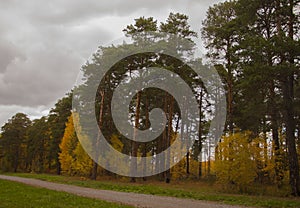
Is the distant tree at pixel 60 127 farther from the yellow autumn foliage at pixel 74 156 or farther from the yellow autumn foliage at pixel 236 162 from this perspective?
the yellow autumn foliage at pixel 236 162

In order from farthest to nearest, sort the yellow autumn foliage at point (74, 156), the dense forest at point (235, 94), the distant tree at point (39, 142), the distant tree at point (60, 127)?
1. the distant tree at point (39, 142)
2. the distant tree at point (60, 127)
3. the yellow autumn foliage at point (74, 156)
4. the dense forest at point (235, 94)

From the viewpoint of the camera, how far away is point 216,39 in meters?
24.8

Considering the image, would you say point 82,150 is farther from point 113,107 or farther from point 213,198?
point 213,198

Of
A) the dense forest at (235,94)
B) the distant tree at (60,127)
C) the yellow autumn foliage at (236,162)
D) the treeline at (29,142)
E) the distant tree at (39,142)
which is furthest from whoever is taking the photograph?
the distant tree at (39,142)

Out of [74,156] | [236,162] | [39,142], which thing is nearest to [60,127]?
[39,142]

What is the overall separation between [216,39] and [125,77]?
9.31m

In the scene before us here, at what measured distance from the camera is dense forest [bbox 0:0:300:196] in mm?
15508

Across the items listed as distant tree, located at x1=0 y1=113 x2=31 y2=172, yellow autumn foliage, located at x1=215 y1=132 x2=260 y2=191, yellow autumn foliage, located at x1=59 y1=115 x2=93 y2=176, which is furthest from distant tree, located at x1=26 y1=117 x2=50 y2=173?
yellow autumn foliage, located at x1=215 y1=132 x2=260 y2=191

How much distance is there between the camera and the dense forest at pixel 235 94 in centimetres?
1551

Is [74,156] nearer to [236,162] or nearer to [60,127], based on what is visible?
[60,127]

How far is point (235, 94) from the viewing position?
2666 cm

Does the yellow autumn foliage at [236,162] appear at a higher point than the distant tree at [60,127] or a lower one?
lower

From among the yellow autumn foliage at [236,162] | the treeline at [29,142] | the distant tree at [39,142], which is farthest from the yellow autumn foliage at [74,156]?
the distant tree at [39,142]

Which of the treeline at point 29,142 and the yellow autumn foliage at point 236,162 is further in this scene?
the treeline at point 29,142
